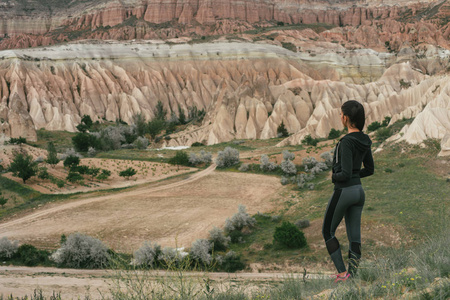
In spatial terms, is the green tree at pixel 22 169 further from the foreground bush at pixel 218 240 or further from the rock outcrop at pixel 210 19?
the rock outcrop at pixel 210 19

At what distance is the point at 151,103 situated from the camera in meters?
74.7

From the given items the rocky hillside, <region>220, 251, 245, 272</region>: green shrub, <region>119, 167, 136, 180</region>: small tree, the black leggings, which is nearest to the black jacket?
the black leggings

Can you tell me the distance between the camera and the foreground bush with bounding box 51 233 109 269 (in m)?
14.1

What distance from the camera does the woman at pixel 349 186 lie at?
17.4 feet

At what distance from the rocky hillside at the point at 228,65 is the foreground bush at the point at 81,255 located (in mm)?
18686

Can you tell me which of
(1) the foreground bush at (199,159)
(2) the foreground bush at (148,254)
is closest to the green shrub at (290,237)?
(2) the foreground bush at (148,254)

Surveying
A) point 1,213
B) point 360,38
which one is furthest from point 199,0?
point 1,213

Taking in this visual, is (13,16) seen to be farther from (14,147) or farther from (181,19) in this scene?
(14,147)

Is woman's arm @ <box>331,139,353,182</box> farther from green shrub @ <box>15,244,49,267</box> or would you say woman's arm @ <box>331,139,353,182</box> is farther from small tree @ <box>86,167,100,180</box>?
small tree @ <box>86,167,100,180</box>

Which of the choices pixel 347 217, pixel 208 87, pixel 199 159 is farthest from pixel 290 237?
pixel 208 87

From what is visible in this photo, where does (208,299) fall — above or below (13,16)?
below

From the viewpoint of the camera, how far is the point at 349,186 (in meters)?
5.39

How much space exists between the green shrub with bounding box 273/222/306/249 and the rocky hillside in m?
12.0

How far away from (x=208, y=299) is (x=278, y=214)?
47.6 ft
